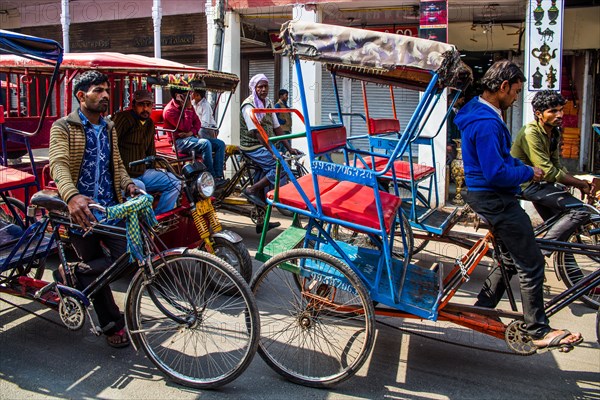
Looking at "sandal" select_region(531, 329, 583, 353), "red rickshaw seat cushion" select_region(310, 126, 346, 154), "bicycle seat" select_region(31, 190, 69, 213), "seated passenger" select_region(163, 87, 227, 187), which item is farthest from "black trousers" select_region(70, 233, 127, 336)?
"seated passenger" select_region(163, 87, 227, 187)

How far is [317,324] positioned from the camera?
146 inches

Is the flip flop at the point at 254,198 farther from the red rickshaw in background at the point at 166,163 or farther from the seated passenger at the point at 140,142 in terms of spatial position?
the seated passenger at the point at 140,142

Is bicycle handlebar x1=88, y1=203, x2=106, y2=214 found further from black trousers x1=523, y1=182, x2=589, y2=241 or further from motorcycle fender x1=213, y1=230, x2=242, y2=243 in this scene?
black trousers x1=523, y1=182, x2=589, y2=241

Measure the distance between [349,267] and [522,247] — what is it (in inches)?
41.6

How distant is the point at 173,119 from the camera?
6.93 meters

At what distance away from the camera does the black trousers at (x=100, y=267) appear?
376 centimetres

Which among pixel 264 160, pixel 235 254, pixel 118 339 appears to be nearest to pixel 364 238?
pixel 235 254

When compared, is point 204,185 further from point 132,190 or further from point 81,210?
point 81,210

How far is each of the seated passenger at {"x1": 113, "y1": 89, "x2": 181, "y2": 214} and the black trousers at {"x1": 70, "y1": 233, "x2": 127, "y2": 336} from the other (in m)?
1.31

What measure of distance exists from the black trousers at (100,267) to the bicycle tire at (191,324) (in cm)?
24

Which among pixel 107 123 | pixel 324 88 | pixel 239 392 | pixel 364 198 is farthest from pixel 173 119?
pixel 324 88

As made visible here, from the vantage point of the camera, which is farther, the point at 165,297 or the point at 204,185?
the point at 204,185

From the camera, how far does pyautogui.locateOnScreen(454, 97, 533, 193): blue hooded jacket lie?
3338 millimetres

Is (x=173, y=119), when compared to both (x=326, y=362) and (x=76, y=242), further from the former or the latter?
(x=326, y=362)
